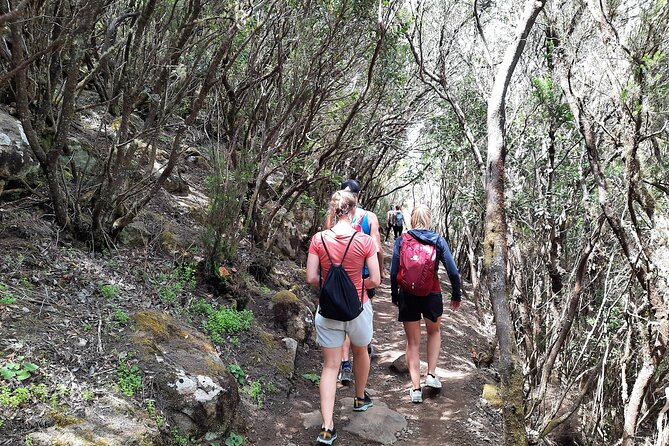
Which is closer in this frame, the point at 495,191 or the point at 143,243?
the point at 495,191

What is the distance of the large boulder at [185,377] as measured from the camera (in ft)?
11.8

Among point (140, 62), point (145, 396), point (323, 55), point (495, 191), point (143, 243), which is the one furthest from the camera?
point (323, 55)

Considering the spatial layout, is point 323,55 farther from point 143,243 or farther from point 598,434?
point 598,434

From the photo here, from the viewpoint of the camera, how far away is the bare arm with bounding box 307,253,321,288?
4.15 meters

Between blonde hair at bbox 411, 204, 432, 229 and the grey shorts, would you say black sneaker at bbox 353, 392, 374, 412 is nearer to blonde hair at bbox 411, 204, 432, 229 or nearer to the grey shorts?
the grey shorts

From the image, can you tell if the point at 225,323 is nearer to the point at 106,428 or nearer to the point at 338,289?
the point at 338,289

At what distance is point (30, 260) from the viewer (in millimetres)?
4102

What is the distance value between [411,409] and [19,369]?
11.7ft

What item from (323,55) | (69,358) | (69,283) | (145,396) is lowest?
(145,396)

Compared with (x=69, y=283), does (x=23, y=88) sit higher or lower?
higher

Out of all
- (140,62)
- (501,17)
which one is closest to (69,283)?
(140,62)

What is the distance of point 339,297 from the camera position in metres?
3.93

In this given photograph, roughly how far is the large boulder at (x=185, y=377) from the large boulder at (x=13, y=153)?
6.88ft

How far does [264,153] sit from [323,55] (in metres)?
2.23
